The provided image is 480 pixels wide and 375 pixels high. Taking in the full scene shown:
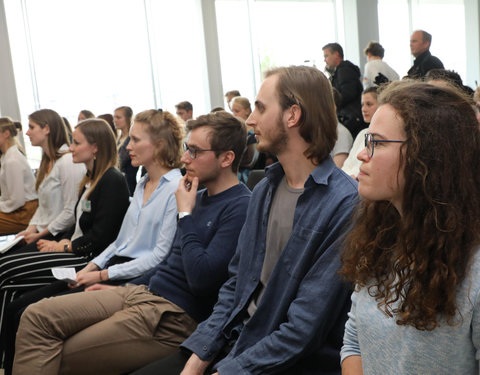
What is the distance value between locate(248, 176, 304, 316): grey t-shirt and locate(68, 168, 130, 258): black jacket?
4.67 ft

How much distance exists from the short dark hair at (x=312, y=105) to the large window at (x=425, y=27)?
9453 millimetres

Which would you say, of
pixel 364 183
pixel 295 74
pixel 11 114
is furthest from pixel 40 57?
pixel 364 183

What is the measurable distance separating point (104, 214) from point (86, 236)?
0.17m

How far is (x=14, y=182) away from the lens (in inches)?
175

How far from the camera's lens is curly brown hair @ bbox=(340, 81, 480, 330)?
1.00 meters

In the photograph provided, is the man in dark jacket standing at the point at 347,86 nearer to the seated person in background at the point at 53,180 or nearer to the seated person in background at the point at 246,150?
the seated person in background at the point at 246,150

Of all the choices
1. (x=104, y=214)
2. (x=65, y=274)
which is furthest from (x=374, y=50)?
(x=65, y=274)

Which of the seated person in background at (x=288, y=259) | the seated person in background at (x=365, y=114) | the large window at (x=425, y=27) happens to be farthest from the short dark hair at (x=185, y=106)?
the seated person in background at (x=288, y=259)

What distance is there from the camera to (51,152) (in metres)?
3.92

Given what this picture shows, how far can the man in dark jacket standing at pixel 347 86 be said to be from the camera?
18.0ft

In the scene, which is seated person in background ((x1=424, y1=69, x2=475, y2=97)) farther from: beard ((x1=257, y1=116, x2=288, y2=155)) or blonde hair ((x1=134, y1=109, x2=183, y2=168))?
blonde hair ((x1=134, y1=109, x2=183, y2=168))

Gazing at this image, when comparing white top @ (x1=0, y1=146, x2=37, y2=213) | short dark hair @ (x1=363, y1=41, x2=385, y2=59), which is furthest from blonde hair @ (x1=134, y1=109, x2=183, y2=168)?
short dark hair @ (x1=363, y1=41, x2=385, y2=59)

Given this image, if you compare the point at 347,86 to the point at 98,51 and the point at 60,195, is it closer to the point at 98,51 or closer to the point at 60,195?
the point at 60,195

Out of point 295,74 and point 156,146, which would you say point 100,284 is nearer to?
point 156,146
